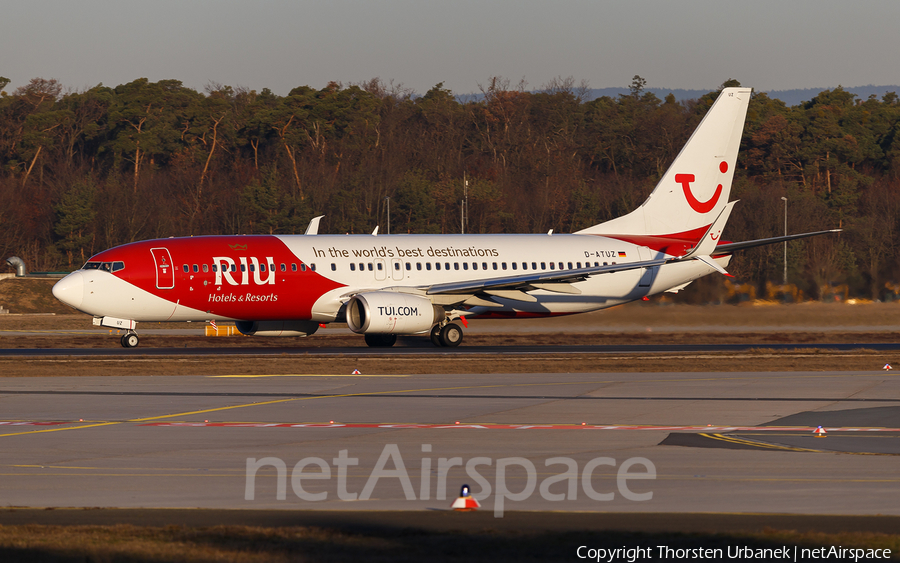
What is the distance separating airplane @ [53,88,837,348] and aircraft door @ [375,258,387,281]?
0.04 meters

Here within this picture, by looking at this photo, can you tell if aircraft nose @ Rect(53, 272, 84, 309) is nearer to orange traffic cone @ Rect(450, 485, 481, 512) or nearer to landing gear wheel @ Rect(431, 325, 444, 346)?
landing gear wheel @ Rect(431, 325, 444, 346)

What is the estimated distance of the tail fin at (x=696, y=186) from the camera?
144 ft

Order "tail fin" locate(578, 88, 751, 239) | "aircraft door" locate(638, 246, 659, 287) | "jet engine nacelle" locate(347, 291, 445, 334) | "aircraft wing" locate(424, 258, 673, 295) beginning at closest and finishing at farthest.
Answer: "jet engine nacelle" locate(347, 291, 445, 334), "aircraft wing" locate(424, 258, 673, 295), "aircraft door" locate(638, 246, 659, 287), "tail fin" locate(578, 88, 751, 239)

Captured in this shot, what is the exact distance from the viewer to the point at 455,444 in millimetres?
15969

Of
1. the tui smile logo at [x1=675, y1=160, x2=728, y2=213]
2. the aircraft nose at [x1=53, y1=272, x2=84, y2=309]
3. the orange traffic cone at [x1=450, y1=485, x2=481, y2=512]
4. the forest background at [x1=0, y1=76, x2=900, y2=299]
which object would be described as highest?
the forest background at [x1=0, y1=76, x2=900, y2=299]

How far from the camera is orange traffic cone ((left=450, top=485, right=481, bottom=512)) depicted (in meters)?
11.0

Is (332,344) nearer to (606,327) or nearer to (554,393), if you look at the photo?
(606,327)

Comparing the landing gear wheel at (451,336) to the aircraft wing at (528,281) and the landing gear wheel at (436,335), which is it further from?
the aircraft wing at (528,281)

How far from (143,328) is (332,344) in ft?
54.3

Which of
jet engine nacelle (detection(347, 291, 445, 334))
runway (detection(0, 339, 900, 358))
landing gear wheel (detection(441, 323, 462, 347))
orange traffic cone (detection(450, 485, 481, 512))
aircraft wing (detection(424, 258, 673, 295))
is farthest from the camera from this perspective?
landing gear wheel (detection(441, 323, 462, 347))

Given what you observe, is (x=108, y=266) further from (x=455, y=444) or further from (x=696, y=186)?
(x=455, y=444)

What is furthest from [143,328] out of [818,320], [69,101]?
[69,101]

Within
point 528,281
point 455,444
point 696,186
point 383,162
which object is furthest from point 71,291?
point 383,162

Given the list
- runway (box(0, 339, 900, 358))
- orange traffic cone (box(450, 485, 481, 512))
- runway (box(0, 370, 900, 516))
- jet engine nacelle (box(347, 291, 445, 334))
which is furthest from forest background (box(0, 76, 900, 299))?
orange traffic cone (box(450, 485, 481, 512))
